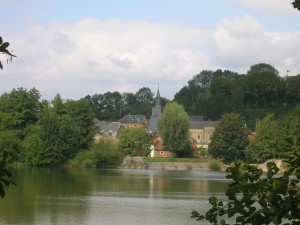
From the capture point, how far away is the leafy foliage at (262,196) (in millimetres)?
3852

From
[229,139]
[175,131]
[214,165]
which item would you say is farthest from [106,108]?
[214,165]

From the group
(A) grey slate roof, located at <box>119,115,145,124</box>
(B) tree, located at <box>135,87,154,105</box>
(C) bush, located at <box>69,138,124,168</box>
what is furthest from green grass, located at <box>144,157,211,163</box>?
(B) tree, located at <box>135,87,154,105</box>

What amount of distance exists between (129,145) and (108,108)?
3335 inches

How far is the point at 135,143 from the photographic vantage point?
80250mm

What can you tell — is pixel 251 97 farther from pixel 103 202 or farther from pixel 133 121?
pixel 103 202

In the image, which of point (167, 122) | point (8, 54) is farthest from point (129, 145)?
point (8, 54)

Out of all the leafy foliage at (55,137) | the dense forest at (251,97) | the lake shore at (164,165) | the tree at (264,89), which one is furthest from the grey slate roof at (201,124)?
the leafy foliage at (55,137)

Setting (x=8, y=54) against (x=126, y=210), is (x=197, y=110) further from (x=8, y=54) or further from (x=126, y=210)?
(x=8, y=54)

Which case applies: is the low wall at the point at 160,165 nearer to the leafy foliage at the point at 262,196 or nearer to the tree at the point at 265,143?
the tree at the point at 265,143

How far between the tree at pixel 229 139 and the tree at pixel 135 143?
8.37 metres

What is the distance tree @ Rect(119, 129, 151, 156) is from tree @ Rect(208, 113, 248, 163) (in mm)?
8374

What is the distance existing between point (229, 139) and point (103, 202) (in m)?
46.0

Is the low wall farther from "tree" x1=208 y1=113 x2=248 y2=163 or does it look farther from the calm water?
the calm water

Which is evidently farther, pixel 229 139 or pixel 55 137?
pixel 229 139
